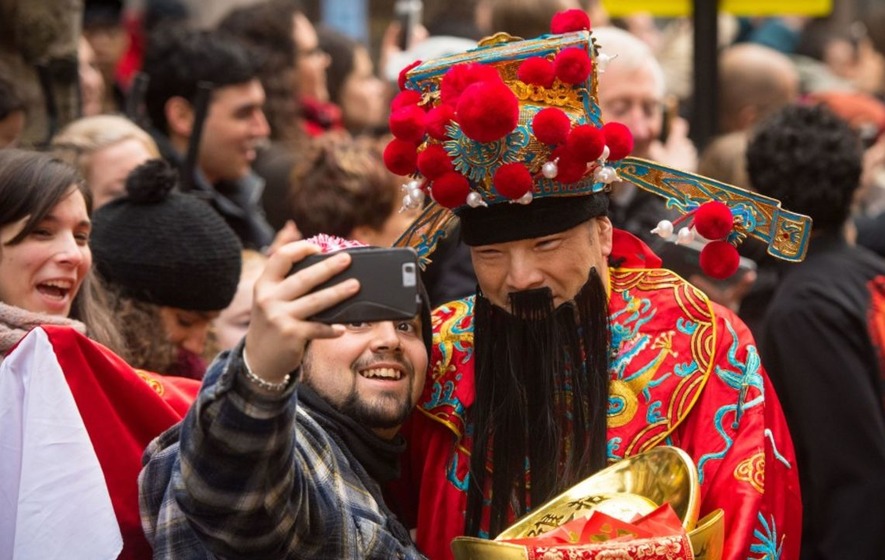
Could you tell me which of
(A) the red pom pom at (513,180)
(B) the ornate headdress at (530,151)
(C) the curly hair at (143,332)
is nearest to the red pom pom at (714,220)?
(B) the ornate headdress at (530,151)

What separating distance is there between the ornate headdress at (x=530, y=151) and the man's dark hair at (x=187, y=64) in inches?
101

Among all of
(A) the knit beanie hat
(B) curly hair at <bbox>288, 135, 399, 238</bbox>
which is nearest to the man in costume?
Answer: (A) the knit beanie hat

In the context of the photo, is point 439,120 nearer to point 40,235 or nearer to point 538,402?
point 538,402

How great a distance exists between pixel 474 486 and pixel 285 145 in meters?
3.60

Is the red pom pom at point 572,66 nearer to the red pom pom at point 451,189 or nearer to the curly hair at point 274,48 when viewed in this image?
the red pom pom at point 451,189

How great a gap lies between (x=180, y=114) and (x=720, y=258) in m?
2.98

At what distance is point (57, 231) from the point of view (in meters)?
3.66

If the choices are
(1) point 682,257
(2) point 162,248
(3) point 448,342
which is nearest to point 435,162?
(3) point 448,342

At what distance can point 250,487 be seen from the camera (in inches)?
106

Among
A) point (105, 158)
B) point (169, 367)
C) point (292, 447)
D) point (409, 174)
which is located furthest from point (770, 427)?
point (105, 158)

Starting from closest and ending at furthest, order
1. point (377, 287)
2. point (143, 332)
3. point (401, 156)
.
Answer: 1. point (377, 287)
2. point (401, 156)
3. point (143, 332)

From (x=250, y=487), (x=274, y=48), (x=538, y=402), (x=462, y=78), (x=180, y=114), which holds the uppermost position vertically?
(x=462, y=78)

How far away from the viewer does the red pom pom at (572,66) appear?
129 inches

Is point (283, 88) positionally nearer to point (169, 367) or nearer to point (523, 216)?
point (169, 367)
